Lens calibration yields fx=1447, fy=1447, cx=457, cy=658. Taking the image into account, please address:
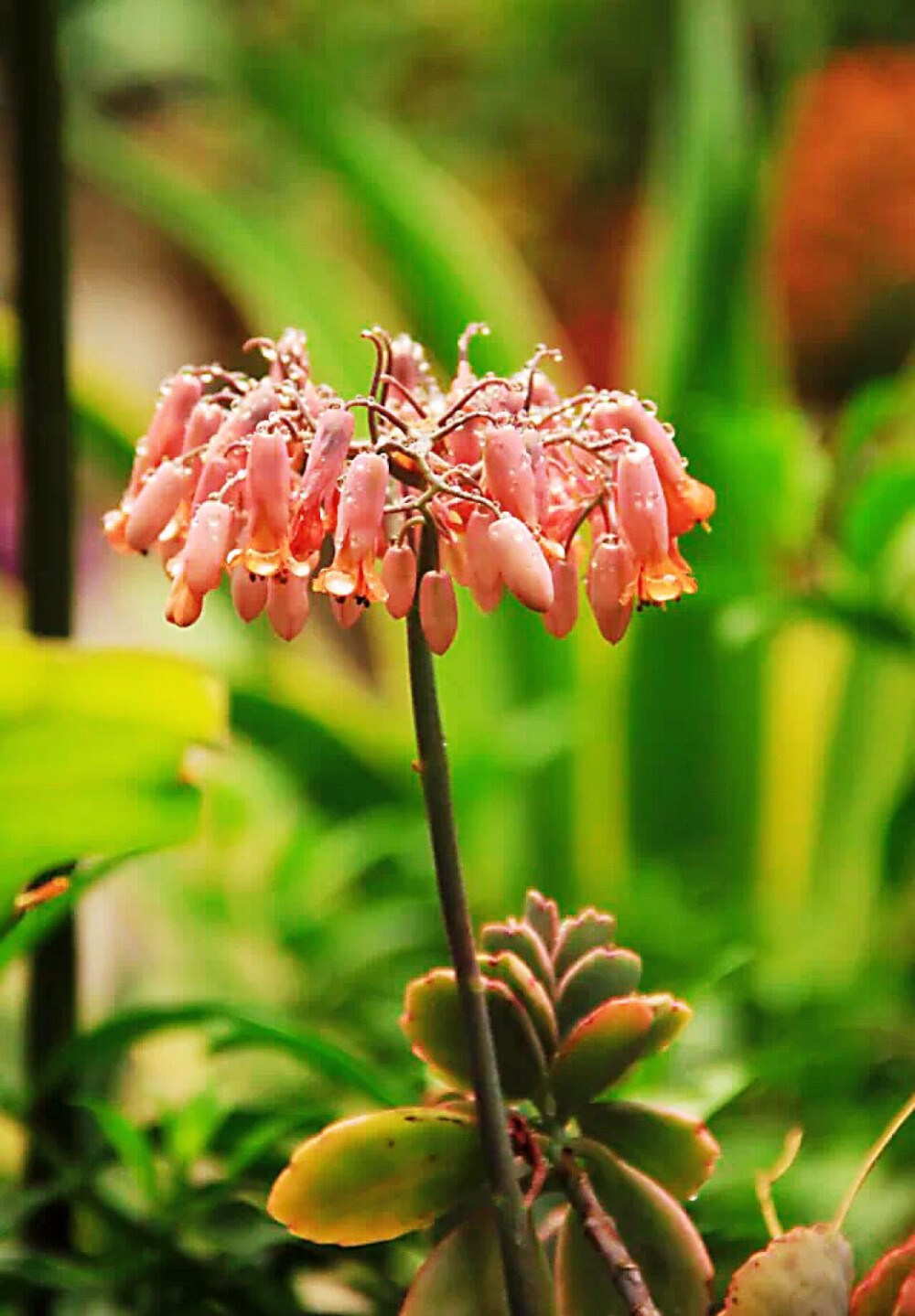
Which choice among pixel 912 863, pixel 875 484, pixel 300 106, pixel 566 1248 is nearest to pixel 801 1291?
pixel 566 1248

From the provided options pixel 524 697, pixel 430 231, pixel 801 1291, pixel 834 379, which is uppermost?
pixel 834 379

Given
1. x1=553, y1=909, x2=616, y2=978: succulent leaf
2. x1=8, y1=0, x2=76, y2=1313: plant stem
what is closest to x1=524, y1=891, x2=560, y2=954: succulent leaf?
x1=553, y1=909, x2=616, y2=978: succulent leaf

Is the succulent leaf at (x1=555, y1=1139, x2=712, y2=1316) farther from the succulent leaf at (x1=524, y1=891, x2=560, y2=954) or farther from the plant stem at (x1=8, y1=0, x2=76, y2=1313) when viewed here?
the plant stem at (x1=8, y1=0, x2=76, y2=1313)

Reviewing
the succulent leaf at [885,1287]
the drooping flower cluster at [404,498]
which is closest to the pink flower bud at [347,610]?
the drooping flower cluster at [404,498]

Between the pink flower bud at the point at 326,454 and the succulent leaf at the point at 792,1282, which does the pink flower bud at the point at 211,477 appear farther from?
the succulent leaf at the point at 792,1282

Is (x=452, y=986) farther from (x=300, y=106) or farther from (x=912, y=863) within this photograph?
(x=300, y=106)

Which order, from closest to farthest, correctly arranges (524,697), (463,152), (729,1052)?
(729,1052)
(524,697)
(463,152)

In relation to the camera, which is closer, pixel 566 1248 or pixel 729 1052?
pixel 566 1248
